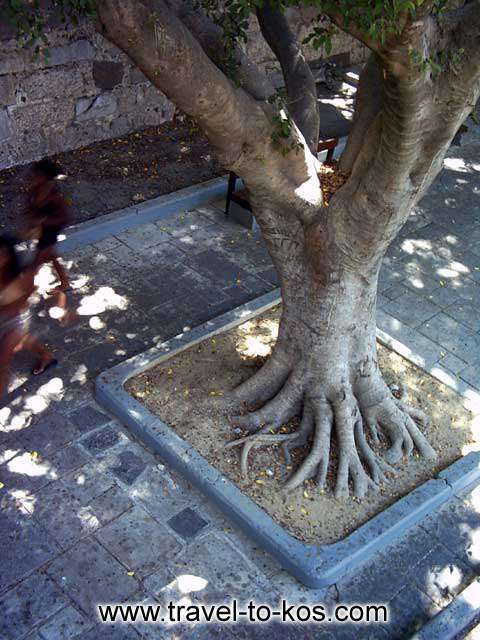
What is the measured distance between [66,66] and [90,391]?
4.93 meters

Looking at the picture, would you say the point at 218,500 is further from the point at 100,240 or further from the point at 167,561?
the point at 100,240

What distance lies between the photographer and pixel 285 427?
6230 mm

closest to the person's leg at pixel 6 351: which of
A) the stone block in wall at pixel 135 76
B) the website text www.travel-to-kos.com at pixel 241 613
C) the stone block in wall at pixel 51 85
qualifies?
the website text www.travel-to-kos.com at pixel 241 613

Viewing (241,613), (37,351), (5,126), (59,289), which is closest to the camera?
(241,613)

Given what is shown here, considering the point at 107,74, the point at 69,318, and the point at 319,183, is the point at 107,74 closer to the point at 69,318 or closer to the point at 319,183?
the point at 69,318

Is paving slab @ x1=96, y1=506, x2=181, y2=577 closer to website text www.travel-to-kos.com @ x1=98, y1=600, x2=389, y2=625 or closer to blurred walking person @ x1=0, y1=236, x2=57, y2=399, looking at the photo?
website text www.travel-to-kos.com @ x1=98, y1=600, x2=389, y2=625

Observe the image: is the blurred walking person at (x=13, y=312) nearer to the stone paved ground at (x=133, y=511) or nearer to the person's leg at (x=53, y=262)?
the stone paved ground at (x=133, y=511)

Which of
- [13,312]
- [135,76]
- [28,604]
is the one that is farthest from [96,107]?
[28,604]

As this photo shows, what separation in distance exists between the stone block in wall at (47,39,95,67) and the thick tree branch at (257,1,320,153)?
4388 mm

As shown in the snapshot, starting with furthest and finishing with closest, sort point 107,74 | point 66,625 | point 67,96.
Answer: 1. point 107,74
2. point 67,96
3. point 66,625

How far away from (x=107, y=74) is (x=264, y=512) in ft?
22.4

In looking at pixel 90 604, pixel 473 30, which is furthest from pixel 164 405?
pixel 473 30

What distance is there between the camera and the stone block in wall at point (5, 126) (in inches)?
361

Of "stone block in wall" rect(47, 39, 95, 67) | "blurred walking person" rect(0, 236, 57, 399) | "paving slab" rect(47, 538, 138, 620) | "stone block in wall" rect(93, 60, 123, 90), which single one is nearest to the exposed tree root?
"paving slab" rect(47, 538, 138, 620)
